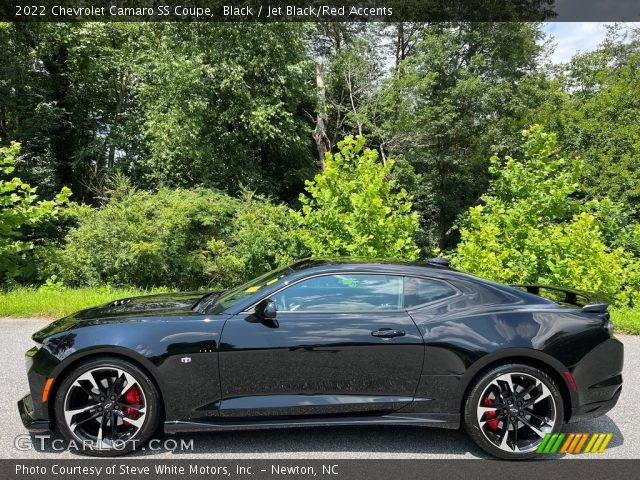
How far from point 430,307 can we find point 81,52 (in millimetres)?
23129

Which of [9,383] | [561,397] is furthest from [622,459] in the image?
[9,383]

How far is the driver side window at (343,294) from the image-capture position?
12.0ft

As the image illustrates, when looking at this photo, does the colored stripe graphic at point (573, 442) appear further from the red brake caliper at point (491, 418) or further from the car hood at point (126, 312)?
A: the car hood at point (126, 312)

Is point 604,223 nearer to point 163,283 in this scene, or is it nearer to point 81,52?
point 163,283

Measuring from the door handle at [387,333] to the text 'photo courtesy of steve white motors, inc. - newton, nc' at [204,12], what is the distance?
611 inches

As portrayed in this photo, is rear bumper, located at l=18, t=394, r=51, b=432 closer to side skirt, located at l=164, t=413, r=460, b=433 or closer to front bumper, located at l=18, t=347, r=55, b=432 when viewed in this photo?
front bumper, located at l=18, t=347, r=55, b=432

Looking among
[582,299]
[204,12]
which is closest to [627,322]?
[582,299]

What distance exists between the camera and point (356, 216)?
890 cm

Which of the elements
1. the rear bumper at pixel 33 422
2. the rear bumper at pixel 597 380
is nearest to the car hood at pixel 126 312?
the rear bumper at pixel 33 422

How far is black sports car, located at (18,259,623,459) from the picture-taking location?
3.44m

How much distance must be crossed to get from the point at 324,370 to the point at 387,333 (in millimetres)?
512

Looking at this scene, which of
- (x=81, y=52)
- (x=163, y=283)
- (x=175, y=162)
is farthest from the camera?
(x=81, y=52)

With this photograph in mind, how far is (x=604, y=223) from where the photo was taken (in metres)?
15.5
